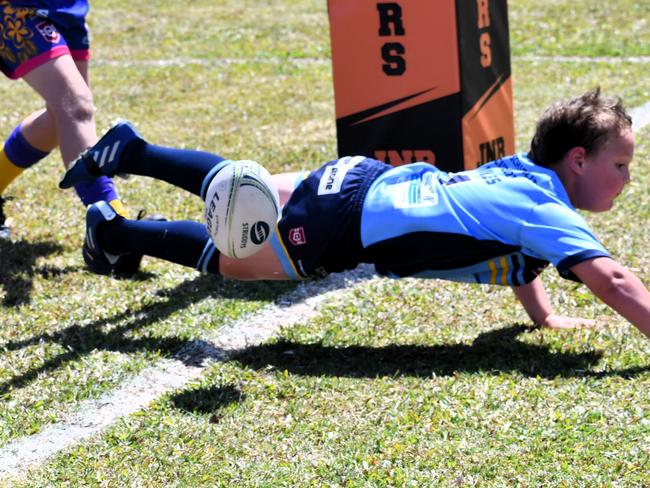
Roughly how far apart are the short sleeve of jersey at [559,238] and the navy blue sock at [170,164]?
135cm

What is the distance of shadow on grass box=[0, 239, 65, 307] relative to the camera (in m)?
4.85

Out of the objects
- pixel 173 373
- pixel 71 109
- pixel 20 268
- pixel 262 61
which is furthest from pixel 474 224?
pixel 262 61

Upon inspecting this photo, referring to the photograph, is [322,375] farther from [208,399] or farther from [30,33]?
A: [30,33]

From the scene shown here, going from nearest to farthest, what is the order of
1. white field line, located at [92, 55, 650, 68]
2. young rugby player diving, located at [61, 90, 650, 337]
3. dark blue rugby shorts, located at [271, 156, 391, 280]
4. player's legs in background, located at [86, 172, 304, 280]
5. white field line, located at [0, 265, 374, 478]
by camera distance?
1. white field line, located at [0, 265, 374, 478]
2. young rugby player diving, located at [61, 90, 650, 337]
3. dark blue rugby shorts, located at [271, 156, 391, 280]
4. player's legs in background, located at [86, 172, 304, 280]
5. white field line, located at [92, 55, 650, 68]

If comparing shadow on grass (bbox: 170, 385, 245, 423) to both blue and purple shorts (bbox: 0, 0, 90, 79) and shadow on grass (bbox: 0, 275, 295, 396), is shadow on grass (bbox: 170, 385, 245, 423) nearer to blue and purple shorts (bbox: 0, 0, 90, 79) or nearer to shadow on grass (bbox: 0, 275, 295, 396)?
shadow on grass (bbox: 0, 275, 295, 396)

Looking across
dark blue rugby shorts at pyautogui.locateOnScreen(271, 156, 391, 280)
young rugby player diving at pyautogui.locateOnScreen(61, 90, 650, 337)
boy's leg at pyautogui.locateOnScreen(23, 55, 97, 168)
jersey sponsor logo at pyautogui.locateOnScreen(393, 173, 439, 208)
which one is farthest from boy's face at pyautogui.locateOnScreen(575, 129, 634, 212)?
boy's leg at pyautogui.locateOnScreen(23, 55, 97, 168)

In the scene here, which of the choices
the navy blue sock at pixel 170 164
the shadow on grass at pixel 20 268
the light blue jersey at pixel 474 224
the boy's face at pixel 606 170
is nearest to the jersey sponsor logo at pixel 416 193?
the light blue jersey at pixel 474 224

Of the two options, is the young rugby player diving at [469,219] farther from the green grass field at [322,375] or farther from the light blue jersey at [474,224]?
the green grass field at [322,375]

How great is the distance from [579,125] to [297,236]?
3.87 ft

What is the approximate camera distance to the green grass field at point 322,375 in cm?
320

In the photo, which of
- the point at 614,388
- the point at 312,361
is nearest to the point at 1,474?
the point at 312,361

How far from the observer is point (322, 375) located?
3.92 meters

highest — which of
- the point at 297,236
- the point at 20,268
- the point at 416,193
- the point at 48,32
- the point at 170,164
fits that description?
the point at 48,32

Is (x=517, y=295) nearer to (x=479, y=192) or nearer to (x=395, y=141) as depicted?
(x=479, y=192)
